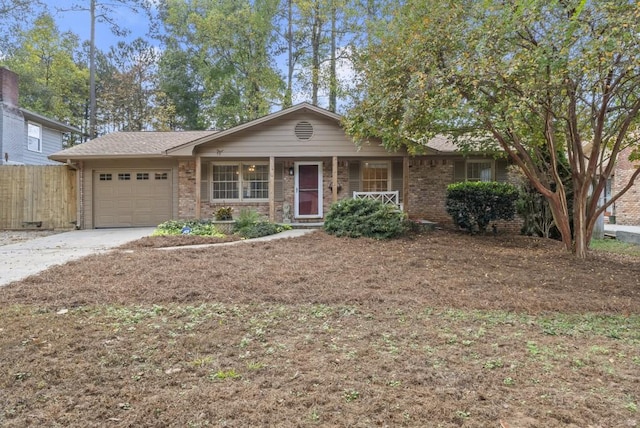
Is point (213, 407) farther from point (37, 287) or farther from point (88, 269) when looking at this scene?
point (88, 269)

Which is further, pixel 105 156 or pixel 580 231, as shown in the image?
pixel 105 156

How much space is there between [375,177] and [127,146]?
8620 mm

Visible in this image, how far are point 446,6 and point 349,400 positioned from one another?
7.78m

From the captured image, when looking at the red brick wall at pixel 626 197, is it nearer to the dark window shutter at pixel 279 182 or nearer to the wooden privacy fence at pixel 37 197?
the dark window shutter at pixel 279 182

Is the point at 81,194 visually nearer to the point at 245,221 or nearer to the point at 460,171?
the point at 245,221

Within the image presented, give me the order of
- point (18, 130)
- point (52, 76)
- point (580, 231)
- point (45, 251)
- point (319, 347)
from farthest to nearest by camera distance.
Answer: point (52, 76), point (18, 130), point (45, 251), point (580, 231), point (319, 347)

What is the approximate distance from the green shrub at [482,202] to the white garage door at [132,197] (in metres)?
9.46

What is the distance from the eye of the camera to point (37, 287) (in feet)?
16.4

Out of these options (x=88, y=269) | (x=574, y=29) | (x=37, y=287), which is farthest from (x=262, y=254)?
(x=574, y=29)

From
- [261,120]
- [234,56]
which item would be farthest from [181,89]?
[261,120]

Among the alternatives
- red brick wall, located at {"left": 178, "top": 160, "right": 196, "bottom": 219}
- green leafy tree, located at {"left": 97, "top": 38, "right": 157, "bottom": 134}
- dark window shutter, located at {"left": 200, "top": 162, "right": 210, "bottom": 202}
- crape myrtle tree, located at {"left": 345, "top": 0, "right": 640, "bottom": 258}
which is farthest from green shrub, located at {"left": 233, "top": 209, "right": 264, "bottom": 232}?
green leafy tree, located at {"left": 97, "top": 38, "right": 157, "bottom": 134}

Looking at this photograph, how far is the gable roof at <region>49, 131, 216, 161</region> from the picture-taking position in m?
12.7

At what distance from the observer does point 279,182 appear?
1334cm

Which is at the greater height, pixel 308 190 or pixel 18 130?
pixel 18 130
